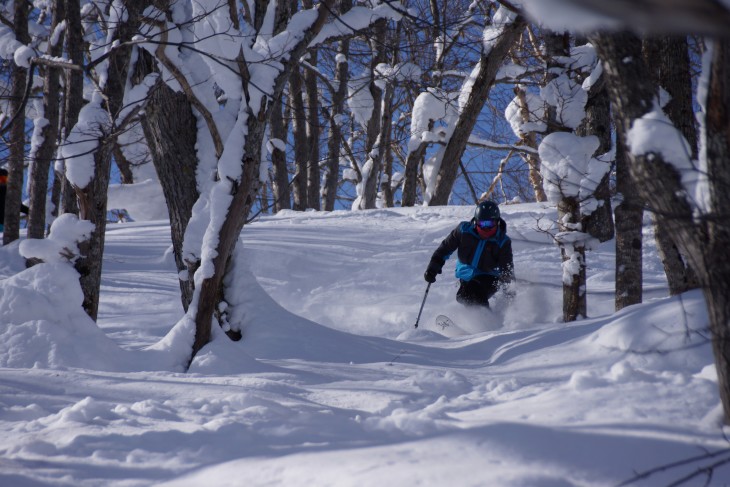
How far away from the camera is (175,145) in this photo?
542 centimetres

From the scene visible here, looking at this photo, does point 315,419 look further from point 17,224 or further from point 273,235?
point 17,224

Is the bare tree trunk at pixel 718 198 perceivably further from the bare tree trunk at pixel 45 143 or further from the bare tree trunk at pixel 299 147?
the bare tree trunk at pixel 299 147

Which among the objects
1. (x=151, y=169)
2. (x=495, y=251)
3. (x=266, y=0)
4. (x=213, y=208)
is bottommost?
(x=495, y=251)

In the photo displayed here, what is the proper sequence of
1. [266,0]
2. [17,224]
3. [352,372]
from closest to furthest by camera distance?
Answer: [352,372]
[266,0]
[17,224]

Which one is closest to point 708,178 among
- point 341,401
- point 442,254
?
point 341,401

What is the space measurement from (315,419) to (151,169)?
14668mm

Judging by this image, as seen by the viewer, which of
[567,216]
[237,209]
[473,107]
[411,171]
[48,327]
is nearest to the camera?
[48,327]

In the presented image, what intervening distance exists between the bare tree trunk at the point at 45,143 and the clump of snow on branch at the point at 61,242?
3714 millimetres

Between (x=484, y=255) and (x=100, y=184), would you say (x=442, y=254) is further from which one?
(x=100, y=184)

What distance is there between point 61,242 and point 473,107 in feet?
22.9

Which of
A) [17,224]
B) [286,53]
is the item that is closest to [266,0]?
[286,53]

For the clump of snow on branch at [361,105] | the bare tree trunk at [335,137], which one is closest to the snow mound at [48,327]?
the bare tree trunk at [335,137]

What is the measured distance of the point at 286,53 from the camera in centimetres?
511

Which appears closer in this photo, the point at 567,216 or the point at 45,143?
the point at 567,216
